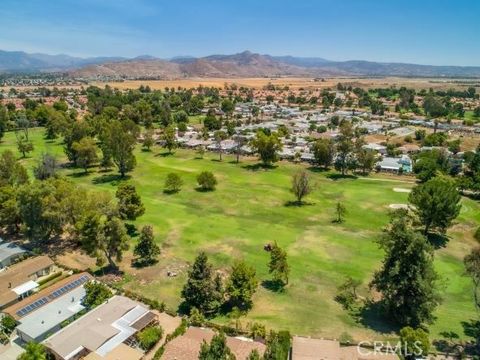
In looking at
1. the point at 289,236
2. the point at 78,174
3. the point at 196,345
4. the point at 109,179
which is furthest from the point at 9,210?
the point at 289,236

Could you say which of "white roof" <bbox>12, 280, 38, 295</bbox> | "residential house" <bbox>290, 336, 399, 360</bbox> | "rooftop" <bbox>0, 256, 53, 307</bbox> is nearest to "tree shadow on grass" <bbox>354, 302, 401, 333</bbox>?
"residential house" <bbox>290, 336, 399, 360</bbox>

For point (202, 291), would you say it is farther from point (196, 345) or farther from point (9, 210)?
point (9, 210)

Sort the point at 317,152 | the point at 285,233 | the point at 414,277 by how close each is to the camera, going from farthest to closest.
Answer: the point at 317,152, the point at 285,233, the point at 414,277

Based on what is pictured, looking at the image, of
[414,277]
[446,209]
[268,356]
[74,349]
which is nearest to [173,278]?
[74,349]

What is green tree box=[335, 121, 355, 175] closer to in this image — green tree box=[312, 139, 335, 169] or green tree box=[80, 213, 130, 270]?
green tree box=[312, 139, 335, 169]

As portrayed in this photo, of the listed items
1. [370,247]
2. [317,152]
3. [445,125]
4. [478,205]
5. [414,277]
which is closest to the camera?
[414,277]

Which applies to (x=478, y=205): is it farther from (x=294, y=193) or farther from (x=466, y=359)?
(x=466, y=359)
